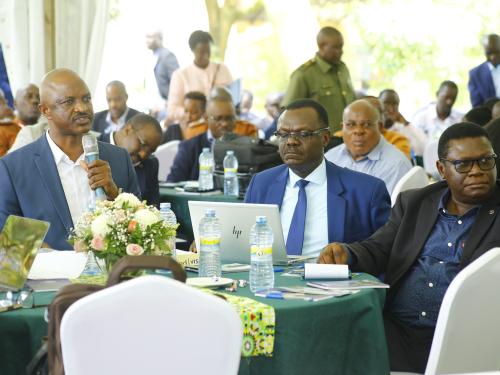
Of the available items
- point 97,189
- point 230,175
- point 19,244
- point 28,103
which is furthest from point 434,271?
point 28,103

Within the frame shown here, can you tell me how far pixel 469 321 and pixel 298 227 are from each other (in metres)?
1.49

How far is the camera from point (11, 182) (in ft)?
14.7

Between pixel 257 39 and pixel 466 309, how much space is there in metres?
13.3

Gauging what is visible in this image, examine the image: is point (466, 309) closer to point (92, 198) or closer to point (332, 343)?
point (332, 343)

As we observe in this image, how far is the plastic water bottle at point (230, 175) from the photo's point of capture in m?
7.22

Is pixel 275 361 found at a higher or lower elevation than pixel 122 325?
lower

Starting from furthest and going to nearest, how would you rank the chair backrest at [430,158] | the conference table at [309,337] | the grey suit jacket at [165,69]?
the grey suit jacket at [165,69] → the chair backrest at [430,158] → the conference table at [309,337]

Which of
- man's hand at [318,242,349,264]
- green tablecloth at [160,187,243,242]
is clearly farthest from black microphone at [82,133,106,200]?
green tablecloth at [160,187,243,242]

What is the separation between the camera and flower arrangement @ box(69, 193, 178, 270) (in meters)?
3.38

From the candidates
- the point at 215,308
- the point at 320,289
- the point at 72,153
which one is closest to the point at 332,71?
the point at 72,153

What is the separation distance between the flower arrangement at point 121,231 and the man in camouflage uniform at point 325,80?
5892mm

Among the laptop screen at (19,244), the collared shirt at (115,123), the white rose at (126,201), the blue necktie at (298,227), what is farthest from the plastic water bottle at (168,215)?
the collared shirt at (115,123)

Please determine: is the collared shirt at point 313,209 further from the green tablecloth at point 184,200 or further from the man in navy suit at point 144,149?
the green tablecloth at point 184,200

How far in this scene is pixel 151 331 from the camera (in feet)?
8.30
